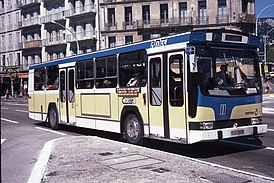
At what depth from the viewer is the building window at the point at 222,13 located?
A: 47.1 meters

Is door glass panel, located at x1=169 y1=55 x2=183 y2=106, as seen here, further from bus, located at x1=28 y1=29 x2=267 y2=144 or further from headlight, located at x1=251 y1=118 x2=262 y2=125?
headlight, located at x1=251 y1=118 x2=262 y2=125

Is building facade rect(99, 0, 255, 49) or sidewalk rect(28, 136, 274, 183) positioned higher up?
building facade rect(99, 0, 255, 49)

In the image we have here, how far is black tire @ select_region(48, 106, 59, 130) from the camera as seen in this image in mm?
15227

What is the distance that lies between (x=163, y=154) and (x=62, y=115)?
7.16 metres

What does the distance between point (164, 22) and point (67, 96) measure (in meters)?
36.1

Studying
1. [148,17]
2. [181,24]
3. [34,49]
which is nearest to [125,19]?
[148,17]

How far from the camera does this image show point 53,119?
15.5 m

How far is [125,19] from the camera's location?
50.9m

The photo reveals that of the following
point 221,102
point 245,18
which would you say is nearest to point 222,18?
point 245,18

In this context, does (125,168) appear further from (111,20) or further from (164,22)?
(111,20)

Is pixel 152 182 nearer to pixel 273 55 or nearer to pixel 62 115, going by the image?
pixel 62 115

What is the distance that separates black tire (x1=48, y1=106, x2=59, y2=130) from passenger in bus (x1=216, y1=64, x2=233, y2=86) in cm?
829

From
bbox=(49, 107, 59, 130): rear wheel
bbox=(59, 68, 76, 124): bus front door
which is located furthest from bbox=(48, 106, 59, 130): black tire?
bbox=(59, 68, 76, 124): bus front door

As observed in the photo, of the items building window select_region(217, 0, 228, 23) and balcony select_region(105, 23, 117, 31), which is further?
balcony select_region(105, 23, 117, 31)
